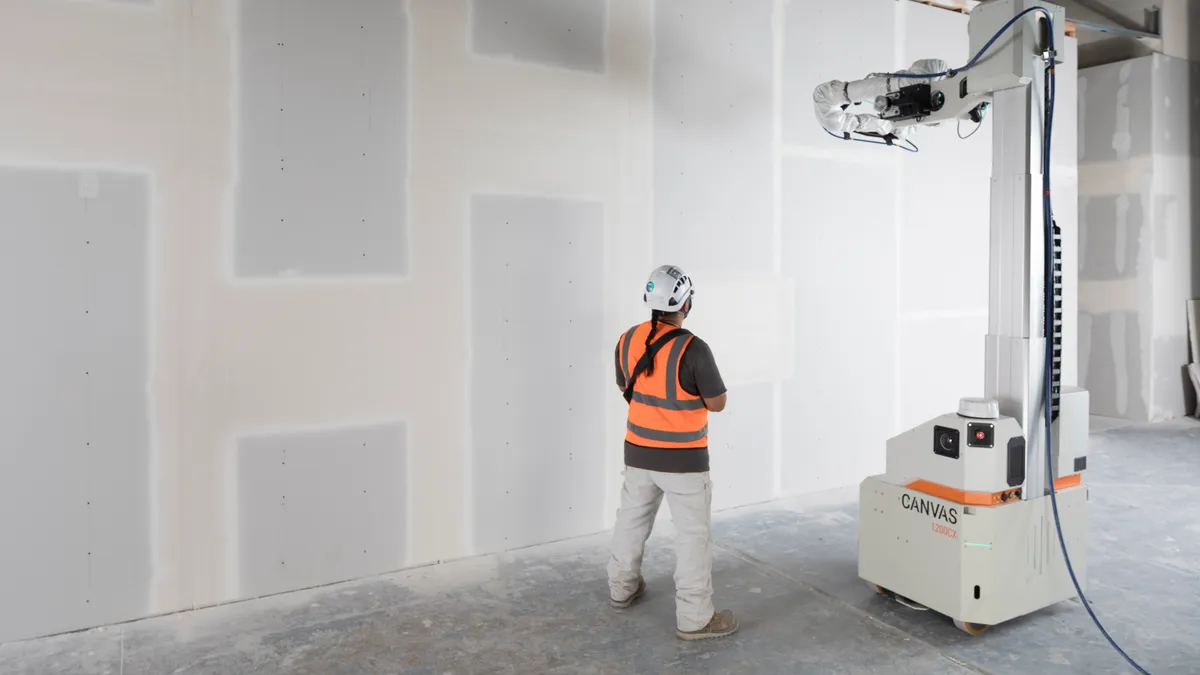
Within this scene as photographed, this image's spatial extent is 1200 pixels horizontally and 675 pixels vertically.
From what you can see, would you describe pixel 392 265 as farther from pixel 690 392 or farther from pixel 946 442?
pixel 946 442

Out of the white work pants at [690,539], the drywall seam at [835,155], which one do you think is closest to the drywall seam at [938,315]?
the drywall seam at [835,155]

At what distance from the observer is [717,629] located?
124 inches

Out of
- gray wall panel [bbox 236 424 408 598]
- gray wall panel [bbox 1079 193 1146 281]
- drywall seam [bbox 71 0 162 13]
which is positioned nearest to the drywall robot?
gray wall panel [bbox 236 424 408 598]

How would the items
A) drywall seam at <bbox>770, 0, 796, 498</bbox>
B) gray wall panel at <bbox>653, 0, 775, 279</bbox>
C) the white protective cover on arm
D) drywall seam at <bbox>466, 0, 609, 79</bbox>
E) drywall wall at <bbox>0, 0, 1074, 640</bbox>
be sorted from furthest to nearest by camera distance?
drywall seam at <bbox>770, 0, 796, 498</bbox> → gray wall panel at <bbox>653, 0, 775, 279</bbox> → drywall seam at <bbox>466, 0, 609, 79</bbox> → the white protective cover on arm → drywall wall at <bbox>0, 0, 1074, 640</bbox>

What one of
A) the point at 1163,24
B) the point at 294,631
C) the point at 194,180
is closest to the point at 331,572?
the point at 294,631

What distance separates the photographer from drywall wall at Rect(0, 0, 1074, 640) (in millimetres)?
3188

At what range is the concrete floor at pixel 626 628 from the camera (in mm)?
2945

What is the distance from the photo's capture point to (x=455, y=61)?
3.89 m

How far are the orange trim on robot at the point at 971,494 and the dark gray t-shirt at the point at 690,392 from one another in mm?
895

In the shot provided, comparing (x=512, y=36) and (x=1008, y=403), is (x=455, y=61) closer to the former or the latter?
(x=512, y=36)

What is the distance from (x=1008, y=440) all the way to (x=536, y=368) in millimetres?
2141

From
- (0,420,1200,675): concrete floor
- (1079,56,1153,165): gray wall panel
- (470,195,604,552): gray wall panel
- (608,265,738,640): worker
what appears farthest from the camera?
(1079,56,1153,165): gray wall panel

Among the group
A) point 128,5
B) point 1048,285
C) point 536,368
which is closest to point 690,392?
point 536,368

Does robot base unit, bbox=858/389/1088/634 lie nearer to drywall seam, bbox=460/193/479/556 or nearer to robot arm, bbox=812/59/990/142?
robot arm, bbox=812/59/990/142
